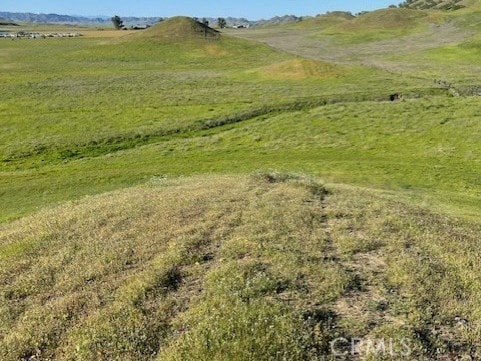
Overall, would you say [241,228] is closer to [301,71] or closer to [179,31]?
[301,71]

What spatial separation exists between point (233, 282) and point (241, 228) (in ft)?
14.9

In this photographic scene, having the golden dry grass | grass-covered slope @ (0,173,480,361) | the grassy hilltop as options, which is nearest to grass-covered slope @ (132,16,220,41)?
the golden dry grass

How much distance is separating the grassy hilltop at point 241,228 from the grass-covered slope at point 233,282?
0.06 metres

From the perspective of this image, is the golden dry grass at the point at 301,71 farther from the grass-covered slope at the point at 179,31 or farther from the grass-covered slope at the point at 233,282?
the grass-covered slope at the point at 233,282

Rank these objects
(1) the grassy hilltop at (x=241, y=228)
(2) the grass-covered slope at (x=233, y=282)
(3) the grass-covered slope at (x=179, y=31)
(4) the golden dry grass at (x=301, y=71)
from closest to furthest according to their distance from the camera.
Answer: (2) the grass-covered slope at (x=233, y=282)
(1) the grassy hilltop at (x=241, y=228)
(4) the golden dry grass at (x=301, y=71)
(3) the grass-covered slope at (x=179, y=31)

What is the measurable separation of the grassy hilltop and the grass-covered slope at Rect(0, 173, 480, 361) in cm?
6

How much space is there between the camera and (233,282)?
1522 centimetres

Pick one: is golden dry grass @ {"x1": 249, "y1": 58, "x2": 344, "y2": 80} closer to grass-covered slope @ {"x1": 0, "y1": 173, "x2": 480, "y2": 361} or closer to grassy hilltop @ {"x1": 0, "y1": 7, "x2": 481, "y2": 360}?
grassy hilltop @ {"x1": 0, "y1": 7, "x2": 481, "y2": 360}

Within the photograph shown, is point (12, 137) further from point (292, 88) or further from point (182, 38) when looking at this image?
point (182, 38)

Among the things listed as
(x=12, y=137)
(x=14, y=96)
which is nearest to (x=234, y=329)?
(x=12, y=137)

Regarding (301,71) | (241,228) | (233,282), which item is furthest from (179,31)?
(233,282)

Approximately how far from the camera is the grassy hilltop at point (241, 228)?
13219 mm

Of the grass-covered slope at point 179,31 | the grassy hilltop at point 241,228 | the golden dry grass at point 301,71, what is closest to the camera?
the grassy hilltop at point 241,228

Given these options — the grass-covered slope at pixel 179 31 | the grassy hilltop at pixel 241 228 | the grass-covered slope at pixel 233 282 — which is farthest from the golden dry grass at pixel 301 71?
the grass-covered slope at pixel 233 282
